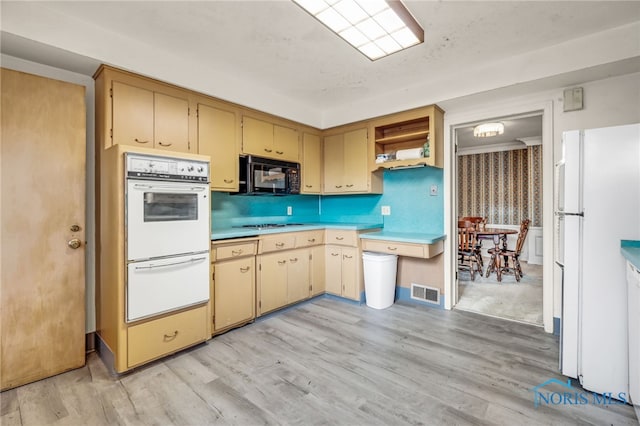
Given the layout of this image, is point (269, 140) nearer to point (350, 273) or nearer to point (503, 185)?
point (350, 273)

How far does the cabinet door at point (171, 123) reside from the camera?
249cm

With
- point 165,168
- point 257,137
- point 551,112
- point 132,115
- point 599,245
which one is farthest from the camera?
point 257,137

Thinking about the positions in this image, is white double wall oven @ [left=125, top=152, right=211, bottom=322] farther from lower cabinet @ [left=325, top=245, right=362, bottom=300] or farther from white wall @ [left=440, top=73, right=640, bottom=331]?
white wall @ [left=440, top=73, right=640, bottom=331]

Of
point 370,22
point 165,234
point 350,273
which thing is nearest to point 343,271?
Result: point 350,273

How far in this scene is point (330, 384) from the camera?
6.43ft

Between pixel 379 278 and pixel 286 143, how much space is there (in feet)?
6.57

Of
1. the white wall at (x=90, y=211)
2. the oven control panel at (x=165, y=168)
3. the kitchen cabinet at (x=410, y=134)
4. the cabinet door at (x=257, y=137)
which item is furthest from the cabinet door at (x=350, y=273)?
the white wall at (x=90, y=211)

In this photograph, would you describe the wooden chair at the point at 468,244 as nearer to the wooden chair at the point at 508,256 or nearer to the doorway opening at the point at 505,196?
the doorway opening at the point at 505,196

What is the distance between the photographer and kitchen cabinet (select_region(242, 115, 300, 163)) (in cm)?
320

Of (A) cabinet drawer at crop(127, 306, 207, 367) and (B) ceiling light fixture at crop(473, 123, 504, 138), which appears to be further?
(B) ceiling light fixture at crop(473, 123, 504, 138)

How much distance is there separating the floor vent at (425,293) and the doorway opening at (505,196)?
2.54ft

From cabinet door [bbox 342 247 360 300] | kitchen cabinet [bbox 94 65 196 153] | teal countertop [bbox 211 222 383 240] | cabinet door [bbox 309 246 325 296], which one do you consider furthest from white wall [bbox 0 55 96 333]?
cabinet door [bbox 342 247 360 300]

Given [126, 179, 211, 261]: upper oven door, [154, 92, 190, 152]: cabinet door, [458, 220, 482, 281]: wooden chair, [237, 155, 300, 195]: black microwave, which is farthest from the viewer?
[458, 220, 482, 281]: wooden chair

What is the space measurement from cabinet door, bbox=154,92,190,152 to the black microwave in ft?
2.15
